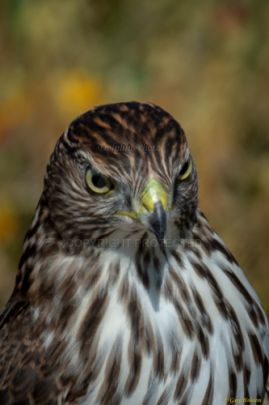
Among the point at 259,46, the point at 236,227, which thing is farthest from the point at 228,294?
the point at 259,46

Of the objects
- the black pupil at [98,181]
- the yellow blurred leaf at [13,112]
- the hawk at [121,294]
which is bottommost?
the hawk at [121,294]

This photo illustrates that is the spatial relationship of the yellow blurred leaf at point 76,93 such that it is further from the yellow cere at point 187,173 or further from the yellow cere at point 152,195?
the yellow cere at point 152,195

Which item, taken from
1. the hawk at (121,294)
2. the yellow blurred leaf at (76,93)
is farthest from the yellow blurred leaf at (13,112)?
the hawk at (121,294)

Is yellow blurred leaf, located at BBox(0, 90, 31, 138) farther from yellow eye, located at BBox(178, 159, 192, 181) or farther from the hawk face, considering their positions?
yellow eye, located at BBox(178, 159, 192, 181)

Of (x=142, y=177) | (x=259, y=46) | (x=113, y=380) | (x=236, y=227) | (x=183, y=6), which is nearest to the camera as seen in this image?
(x=142, y=177)

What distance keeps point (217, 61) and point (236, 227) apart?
1.28 metres

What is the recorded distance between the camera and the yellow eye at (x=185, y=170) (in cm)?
358

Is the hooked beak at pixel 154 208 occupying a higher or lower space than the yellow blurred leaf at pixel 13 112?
lower

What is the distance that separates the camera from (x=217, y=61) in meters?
7.36

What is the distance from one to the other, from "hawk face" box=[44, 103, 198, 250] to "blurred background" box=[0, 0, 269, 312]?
8.67 feet

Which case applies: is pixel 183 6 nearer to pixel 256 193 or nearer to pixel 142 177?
pixel 256 193

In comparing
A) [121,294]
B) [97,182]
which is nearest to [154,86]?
[121,294]

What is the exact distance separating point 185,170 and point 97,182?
254 mm

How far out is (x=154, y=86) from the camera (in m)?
7.29
